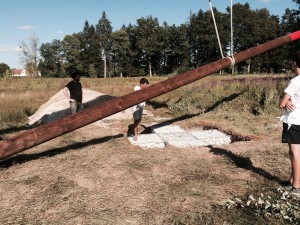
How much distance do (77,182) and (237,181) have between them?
236 cm

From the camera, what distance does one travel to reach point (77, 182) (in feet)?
14.4

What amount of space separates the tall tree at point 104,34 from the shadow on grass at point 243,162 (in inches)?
2957

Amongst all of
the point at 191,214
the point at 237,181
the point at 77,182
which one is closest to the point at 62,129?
the point at 77,182

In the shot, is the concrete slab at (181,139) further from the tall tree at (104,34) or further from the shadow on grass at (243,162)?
the tall tree at (104,34)

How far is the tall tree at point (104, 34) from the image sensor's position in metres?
78.7

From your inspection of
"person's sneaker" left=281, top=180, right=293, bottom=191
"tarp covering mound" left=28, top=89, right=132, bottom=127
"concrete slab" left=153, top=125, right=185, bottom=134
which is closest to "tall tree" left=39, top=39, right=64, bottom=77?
"tarp covering mound" left=28, top=89, right=132, bottom=127

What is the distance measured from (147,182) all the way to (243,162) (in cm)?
180

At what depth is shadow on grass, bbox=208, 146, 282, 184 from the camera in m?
4.36

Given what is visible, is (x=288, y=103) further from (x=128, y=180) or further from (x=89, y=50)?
(x=89, y=50)

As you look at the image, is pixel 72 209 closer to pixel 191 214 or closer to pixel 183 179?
pixel 191 214

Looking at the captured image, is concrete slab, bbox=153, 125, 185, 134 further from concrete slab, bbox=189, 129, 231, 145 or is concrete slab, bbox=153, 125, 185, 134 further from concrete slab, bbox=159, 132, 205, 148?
concrete slab, bbox=189, 129, 231, 145

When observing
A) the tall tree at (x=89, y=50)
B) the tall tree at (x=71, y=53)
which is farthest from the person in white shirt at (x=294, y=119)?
the tall tree at (x=71, y=53)

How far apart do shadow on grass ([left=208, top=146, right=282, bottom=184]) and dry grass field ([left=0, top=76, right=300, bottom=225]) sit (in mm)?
14

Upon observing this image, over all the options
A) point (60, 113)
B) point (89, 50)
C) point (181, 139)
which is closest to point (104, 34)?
point (89, 50)
